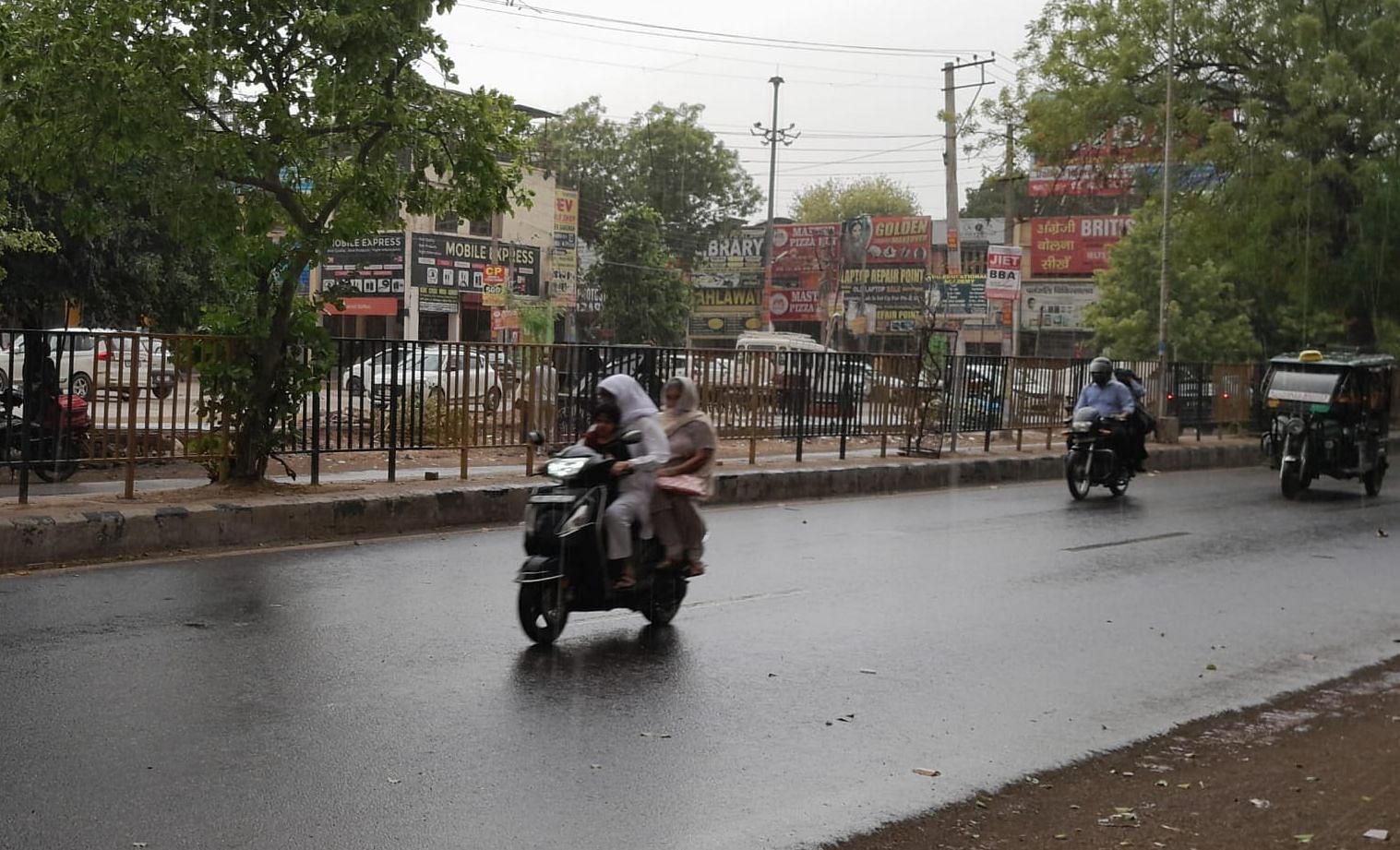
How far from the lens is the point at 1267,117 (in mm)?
30406

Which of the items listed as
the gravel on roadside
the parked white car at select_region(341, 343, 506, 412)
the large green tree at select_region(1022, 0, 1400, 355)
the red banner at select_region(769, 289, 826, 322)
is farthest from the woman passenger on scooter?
the red banner at select_region(769, 289, 826, 322)

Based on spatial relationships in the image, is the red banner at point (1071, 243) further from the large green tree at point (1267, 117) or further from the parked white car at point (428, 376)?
the parked white car at point (428, 376)

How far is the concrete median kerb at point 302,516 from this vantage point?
1035 centimetres

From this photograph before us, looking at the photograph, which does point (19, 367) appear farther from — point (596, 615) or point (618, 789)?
point (618, 789)

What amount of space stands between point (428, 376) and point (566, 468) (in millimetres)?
6246

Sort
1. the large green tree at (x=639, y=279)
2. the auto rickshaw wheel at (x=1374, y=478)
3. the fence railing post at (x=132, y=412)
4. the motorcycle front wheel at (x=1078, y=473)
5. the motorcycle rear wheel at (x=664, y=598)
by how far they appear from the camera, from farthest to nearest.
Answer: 1. the large green tree at (x=639, y=279)
2. the auto rickshaw wheel at (x=1374, y=478)
3. the motorcycle front wheel at (x=1078, y=473)
4. the fence railing post at (x=132, y=412)
5. the motorcycle rear wheel at (x=664, y=598)

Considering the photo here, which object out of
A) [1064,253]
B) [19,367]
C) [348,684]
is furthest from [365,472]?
[1064,253]

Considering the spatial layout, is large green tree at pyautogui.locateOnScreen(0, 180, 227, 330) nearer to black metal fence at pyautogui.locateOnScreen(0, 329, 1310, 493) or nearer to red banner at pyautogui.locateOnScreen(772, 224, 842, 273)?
black metal fence at pyautogui.locateOnScreen(0, 329, 1310, 493)

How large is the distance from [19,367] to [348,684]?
22.6ft

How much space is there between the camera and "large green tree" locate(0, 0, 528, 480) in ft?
37.4

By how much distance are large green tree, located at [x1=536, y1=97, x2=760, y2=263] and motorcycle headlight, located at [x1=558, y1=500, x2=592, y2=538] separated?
61.8 metres

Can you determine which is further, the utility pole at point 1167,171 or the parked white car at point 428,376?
the utility pole at point 1167,171

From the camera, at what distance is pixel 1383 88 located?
29.7m

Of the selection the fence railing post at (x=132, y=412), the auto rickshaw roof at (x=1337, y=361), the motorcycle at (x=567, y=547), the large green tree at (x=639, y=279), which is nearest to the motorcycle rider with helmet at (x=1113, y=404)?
the auto rickshaw roof at (x=1337, y=361)
